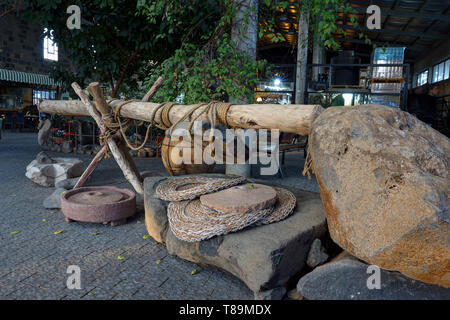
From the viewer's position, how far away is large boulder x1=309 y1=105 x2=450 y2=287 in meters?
1.67

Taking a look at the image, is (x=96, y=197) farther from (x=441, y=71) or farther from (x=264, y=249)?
(x=441, y=71)

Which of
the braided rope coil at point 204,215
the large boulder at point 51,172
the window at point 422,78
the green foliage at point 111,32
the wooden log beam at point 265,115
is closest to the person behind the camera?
the braided rope coil at point 204,215

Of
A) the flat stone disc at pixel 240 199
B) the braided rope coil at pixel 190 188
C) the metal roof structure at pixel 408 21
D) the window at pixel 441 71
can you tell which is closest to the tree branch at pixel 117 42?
the metal roof structure at pixel 408 21

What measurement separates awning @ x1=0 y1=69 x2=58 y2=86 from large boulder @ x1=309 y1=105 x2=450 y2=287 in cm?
1619

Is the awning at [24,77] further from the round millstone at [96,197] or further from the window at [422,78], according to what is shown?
the window at [422,78]

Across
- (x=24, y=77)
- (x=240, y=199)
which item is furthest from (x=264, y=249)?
(x=24, y=77)

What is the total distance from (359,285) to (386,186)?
58 cm

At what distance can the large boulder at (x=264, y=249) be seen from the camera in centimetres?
195

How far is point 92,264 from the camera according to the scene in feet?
8.02

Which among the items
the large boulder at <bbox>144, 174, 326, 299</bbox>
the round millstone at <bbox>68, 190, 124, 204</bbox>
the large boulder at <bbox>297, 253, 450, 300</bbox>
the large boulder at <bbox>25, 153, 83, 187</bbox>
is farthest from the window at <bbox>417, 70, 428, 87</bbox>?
the large boulder at <bbox>297, 253, 450, 300</bbox>

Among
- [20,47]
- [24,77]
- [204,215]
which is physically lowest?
[204,215]

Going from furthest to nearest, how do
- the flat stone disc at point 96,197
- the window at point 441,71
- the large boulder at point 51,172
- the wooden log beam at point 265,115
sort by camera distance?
1. the window at point 441,71
2. the large boulder at point 51,172
3. the flat stone disc at point 96,197
4. the wooden log beam at point 265,115

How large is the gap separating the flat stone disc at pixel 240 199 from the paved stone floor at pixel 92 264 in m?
0.48

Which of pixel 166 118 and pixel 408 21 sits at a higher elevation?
pixel 408 21
